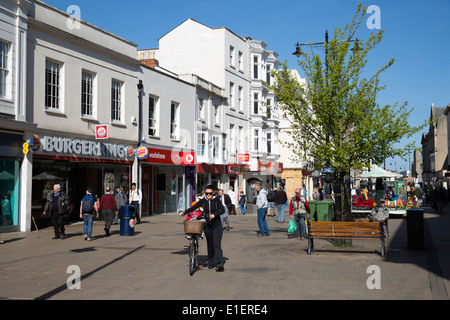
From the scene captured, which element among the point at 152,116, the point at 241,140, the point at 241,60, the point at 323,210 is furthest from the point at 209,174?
the point at 323,210

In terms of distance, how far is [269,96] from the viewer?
44.8 meters

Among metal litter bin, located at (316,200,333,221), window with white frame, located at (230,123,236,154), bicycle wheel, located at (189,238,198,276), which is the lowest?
bicycle wheel, located at (189,238,198,276)

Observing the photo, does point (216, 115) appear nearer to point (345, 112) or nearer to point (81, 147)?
point (81, 147)

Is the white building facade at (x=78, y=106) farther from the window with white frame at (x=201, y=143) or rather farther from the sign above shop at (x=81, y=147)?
the window with white frame at (x=201, y=143)

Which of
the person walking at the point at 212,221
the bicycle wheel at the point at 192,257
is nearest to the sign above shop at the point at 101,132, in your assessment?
the person walking at the point at 212,221

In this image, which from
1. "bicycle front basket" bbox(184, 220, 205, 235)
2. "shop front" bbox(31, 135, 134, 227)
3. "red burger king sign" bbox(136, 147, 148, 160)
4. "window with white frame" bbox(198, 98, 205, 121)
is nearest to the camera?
"bicycle front basket" bbox(184, 220, 205, 235)

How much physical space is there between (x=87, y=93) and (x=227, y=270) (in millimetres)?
13990

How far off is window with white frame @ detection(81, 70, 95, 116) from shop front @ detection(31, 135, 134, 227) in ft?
4.84

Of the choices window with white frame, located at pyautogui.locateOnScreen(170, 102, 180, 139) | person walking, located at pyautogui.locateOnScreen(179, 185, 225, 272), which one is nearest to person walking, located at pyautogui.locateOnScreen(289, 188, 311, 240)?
person walking, located at pyautogui.locateOnScreen(179, 185, 225, 272)

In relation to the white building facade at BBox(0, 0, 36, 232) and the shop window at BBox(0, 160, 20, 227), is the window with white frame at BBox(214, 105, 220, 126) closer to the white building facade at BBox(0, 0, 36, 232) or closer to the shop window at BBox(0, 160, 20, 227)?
the white building facade at BBox(0, 0, 36, 232)

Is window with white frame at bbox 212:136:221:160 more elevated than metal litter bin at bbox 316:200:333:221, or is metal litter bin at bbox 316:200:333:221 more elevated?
window with white frame at bbox 212:136:221:160

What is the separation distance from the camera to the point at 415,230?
42.5 feet

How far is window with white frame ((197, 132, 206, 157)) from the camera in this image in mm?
31781

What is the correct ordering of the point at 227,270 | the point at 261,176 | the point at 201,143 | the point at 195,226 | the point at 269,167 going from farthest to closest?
the point at 261,176, the point at 269,167, the point at 201,143, the point at 227,270, the point at 195,226
